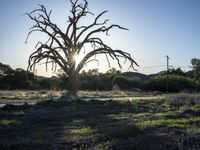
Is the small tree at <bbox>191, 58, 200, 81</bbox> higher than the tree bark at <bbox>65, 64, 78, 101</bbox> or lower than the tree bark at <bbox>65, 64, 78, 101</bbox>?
higher

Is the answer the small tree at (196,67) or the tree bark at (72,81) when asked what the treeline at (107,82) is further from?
the tree bark at (72,81)

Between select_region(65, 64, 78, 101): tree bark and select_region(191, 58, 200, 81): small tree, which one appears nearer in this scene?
select_region(65, 64, 78, 101): tree bark

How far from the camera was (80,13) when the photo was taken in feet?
125

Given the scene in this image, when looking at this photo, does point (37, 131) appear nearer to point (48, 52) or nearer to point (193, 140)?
point (193, 140)

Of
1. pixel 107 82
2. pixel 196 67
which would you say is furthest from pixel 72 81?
pixel 196 67

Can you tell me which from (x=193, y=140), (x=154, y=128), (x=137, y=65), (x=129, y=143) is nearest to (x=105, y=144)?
(x=129, y=143)

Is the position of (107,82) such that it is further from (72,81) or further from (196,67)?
(72,81)

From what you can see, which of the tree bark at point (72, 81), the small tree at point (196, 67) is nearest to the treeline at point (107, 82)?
the small tree at point (196, 67)

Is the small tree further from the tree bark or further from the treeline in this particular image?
the tree bark

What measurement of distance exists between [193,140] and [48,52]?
96.4 feet

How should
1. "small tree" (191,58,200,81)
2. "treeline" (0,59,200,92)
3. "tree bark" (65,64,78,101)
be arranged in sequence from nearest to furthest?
"tree bark" (65,64,78,101) < "treeline" (0,59,200,92) < "small tree" (191,58,200,81)

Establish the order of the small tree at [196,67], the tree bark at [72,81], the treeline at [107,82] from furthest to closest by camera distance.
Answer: the small tree at [196,67]
the treeline at [107,82]
the tree bark at [72,81]

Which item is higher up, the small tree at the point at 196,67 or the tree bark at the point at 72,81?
the small tree at the point at 196,67

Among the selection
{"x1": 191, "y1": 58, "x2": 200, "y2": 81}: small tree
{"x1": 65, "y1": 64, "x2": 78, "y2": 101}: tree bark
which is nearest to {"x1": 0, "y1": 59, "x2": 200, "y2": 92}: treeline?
{"x1": 191, "y1": 58, "x2": 200, "y2": 81}: small tree
